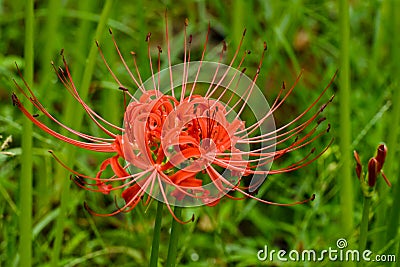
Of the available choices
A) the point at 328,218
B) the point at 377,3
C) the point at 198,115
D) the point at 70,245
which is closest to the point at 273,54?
the point at 377,3

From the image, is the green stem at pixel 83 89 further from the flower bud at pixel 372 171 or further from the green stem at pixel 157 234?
the flower bud at pixel 372 171

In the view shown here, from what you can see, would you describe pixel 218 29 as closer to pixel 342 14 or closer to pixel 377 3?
pixel 377 3

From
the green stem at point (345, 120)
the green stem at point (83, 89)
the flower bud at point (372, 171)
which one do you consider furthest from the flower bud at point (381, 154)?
the green stem at point (83, 89)

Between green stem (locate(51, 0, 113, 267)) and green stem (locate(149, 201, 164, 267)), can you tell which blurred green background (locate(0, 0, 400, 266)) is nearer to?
green stem (locate(51, 0, 113, 267))

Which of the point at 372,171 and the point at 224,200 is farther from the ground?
the point at 224,200

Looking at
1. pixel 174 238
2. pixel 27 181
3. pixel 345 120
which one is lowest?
pixel 174 238

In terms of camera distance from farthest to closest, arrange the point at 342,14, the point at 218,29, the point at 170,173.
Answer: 1. the point at 218,29
2. the point at 342,14
3. the point at 170,173

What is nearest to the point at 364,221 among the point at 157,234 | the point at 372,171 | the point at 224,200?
the point at 372,171

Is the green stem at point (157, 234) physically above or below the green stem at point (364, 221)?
below

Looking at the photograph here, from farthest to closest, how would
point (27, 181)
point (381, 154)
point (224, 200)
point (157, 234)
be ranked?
1. point (224, 200)
2. point (27, 181)
3. point (381, 154)
4. point (157, 234)

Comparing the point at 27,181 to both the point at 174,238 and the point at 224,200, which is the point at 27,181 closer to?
the point at 174,238

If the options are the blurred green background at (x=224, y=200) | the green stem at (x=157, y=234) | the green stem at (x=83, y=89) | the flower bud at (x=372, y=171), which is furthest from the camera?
the blurred green background at (x=224, y=200)
